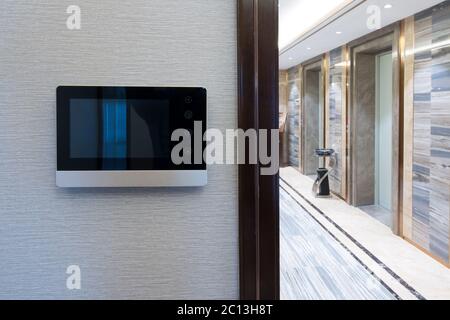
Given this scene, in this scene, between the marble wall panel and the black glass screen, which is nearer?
the black glass screen

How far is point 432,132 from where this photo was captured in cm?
281

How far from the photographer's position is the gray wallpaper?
2.65 m

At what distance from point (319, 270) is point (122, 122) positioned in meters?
2.40

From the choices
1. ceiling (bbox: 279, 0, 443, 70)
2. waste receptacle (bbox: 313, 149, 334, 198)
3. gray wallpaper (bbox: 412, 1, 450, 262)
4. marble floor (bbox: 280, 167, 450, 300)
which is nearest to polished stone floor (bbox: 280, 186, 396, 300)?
marble floor (bbox: 280, 167, 450, 300)

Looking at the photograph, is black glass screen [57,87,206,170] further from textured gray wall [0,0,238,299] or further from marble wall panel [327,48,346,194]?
marble wall panel [327,48,346,194]

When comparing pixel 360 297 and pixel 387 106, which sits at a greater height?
pixel 387 106

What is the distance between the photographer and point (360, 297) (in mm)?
2213

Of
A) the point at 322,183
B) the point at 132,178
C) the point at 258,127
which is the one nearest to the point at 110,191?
the point at 132,178

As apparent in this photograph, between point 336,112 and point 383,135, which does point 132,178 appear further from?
point 336,112

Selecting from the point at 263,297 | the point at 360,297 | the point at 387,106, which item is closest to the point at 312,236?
the point at 360,297

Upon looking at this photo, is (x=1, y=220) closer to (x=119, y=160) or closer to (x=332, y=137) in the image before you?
(x=119, y=160)

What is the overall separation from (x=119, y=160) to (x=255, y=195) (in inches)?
8.5

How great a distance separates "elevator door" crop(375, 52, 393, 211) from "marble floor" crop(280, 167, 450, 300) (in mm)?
365
